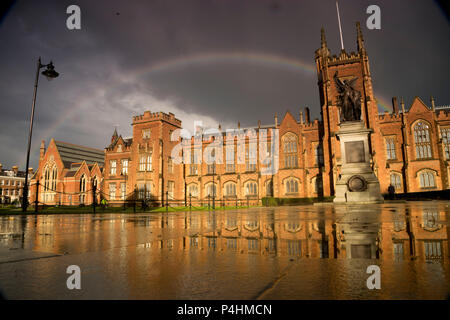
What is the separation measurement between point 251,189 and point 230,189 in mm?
3347

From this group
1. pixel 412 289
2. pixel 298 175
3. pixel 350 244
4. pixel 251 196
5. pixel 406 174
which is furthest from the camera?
pixel 251 196

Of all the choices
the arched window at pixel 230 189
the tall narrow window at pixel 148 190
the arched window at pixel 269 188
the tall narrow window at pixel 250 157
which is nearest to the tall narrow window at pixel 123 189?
the tall narrow window at pixel 148 190

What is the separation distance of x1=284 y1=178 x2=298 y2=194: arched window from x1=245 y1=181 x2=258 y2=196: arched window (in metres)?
4.72

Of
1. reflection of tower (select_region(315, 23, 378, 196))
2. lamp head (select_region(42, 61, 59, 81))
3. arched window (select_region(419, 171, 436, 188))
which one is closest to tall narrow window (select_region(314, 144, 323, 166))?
reflection of tower (select_region(315, 23, 378, 196))

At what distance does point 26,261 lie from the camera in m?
2.12

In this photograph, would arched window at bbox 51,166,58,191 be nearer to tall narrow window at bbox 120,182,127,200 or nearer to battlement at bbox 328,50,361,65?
tall narrow window at bbox 120,182,127,200

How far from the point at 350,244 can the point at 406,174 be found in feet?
114

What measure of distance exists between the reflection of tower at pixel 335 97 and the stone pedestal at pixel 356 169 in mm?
10782

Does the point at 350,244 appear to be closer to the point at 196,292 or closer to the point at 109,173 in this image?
the point at 196,292

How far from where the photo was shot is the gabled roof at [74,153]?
52222 mm

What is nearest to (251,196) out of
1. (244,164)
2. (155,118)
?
(244,164)

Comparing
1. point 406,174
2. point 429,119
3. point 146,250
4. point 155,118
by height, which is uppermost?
point 155,118

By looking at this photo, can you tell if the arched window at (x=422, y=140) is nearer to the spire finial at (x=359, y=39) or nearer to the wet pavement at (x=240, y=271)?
the spire finial at (x=359, y=39)

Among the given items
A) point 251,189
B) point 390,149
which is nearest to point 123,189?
point 251,189
